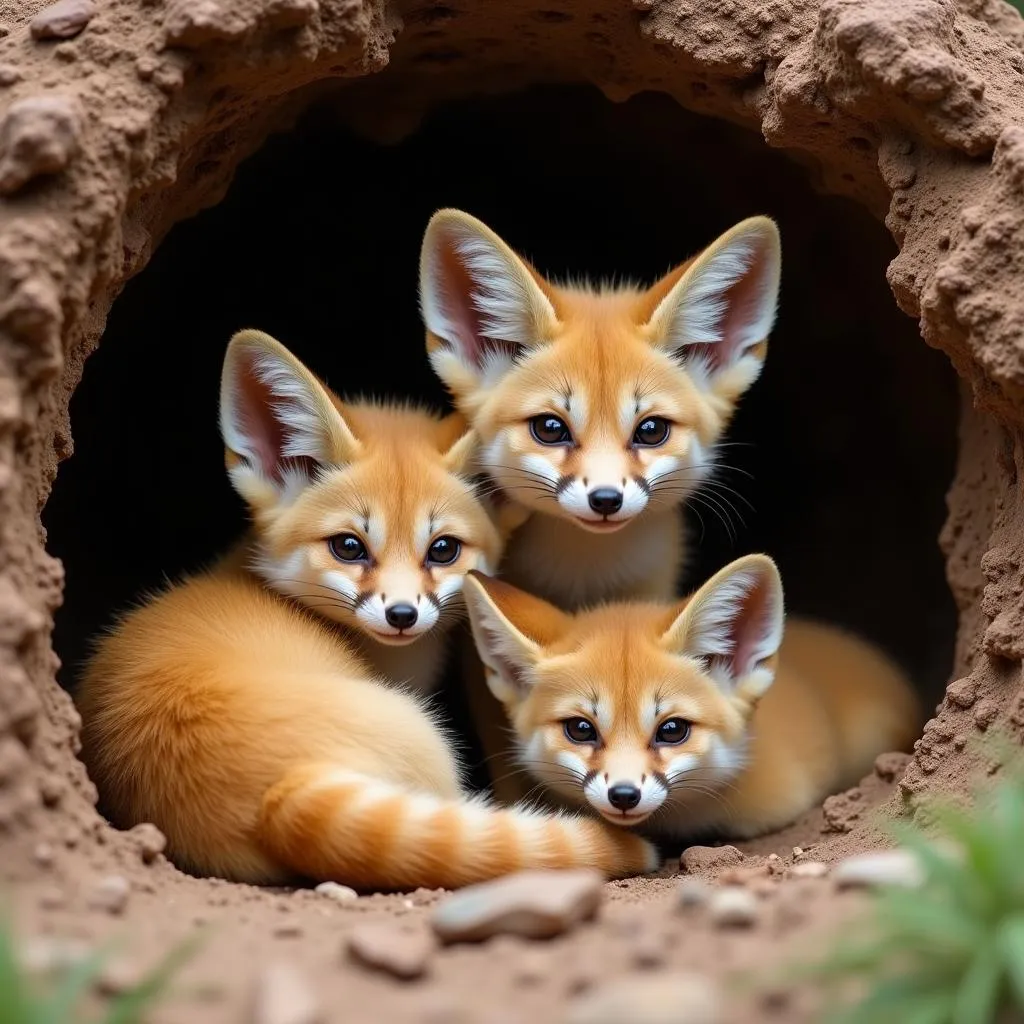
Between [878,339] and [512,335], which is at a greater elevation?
[878,339]

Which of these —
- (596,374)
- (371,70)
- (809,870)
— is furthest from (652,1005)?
(371,70)

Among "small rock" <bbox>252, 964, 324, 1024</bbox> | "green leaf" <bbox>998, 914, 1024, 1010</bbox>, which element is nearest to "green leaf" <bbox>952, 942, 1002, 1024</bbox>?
"green leaf" <bbox>998, 914, 1024, 1010</bbox>

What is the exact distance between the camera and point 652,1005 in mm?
1838

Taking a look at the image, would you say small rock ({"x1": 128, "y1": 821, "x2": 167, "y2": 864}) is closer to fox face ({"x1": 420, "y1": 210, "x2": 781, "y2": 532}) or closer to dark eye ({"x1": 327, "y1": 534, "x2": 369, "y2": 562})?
dark eye ({"x1": 327, "y1": 534, "x2": 369, "y2": 562})

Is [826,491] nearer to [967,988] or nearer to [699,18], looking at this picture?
[699,18]

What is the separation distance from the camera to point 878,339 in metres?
5.48

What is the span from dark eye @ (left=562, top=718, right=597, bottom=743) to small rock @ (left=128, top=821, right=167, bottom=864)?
3.81ft

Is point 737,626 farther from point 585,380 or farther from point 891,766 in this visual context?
point 585,380

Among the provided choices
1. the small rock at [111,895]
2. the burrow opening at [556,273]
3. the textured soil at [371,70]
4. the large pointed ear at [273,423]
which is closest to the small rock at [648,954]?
the textured soil at [371,70]

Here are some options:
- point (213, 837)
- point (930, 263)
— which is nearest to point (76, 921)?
point (213, 837)

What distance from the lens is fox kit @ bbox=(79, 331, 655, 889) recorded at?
2.94 metres

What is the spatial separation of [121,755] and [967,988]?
2.10 m

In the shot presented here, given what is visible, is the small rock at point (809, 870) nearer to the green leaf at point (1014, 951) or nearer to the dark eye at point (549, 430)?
the green leaf at point (1014, 951)

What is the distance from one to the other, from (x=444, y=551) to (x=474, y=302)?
821 millimetres
